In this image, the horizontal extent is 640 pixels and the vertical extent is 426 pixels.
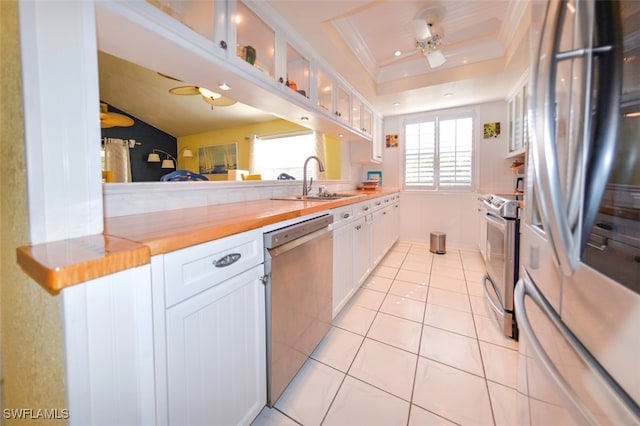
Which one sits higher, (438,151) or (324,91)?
(324,91)

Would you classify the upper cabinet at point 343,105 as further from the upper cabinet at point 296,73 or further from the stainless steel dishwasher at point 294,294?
the stainless steel dishwasher at point 294,294

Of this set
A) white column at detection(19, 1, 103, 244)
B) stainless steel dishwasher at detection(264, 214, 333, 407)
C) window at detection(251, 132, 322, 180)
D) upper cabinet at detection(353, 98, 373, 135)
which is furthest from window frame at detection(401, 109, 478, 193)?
white column at detection(19, 1, 103, 244)

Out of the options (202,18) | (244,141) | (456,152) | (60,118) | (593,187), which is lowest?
(593,187)

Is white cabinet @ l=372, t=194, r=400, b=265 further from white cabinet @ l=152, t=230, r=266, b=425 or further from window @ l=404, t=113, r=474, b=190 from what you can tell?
white cabinet @ l=152, t=230, r=266, b=425

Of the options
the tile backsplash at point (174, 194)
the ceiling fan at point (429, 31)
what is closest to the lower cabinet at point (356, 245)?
the tile backsplash at point (174, 194)

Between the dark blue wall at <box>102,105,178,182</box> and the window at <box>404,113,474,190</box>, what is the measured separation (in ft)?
21.7

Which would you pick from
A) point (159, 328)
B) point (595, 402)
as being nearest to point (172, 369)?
point (159, 328)

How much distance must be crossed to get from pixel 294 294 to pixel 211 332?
1.50 feet

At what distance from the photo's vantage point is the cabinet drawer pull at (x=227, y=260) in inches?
33.3

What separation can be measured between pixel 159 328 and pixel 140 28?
1.11m

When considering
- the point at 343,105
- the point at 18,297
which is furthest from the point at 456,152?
the point at 18,297

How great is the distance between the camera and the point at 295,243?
1.20 metres

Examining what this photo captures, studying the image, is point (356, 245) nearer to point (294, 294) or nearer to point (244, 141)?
point (294, 294)

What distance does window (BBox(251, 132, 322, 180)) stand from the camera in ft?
16.1
